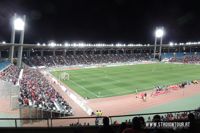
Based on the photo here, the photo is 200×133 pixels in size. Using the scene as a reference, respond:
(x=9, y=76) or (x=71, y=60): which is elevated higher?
(x=71, y=60)

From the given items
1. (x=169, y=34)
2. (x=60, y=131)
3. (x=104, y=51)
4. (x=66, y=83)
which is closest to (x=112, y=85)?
(x=66, y=83)

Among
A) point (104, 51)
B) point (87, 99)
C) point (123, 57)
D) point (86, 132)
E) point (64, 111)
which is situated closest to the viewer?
point (86, 132)

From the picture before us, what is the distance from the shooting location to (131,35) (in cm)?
12075

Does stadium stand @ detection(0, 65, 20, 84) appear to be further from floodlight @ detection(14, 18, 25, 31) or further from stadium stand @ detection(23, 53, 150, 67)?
stadium stand @ detection(23, 53, 150, 67)

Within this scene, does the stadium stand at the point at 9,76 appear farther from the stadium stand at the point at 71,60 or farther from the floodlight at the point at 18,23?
the stadium stand at the point at 71,60

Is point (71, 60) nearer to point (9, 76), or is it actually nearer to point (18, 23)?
point (18, 23)

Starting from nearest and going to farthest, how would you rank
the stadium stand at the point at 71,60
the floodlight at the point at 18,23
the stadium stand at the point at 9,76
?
1. the stadium stand at the point at 9,76
2. the floodlight at the point at 18,23
3. the stadium stand at the point at 71,60

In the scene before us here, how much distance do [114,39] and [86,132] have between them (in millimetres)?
113815

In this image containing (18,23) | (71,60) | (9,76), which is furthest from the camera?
(71,60)

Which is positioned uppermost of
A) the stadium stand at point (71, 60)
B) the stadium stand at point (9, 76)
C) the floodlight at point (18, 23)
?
the floodlight at point (18, 23)

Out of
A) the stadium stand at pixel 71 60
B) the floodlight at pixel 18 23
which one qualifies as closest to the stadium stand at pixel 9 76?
the floodlight at pixel 18 23

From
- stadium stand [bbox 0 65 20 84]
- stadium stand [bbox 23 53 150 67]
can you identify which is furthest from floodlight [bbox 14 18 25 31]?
stadium stand [bbox 23 53 150 67]

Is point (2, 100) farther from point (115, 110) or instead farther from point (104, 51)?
point (104, 51)

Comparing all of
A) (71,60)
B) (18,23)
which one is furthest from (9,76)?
(71,60)
